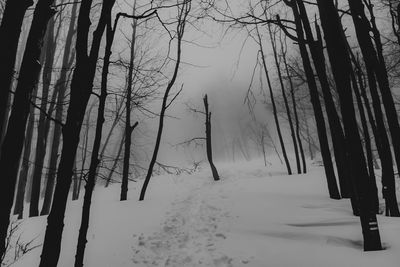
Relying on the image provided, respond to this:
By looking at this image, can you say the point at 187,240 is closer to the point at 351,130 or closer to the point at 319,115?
the point at 351,130

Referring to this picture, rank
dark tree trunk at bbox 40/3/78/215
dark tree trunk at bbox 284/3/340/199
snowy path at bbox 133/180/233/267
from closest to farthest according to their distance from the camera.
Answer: snowy path at bbox 133/180/233/267, dark tree trunk at bbox 284/3/340/199, dark tree trunk at bbox 40/3/78/215

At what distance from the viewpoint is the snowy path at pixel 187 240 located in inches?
202

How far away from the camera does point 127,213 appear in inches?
302

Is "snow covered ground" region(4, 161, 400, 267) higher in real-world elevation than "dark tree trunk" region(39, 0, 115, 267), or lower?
lower

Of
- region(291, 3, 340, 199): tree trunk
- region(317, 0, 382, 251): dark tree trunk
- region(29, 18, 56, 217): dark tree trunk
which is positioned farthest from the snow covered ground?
region(29, 18, 56, 217): dark tree trunk

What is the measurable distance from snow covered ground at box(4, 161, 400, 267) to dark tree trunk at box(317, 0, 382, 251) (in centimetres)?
30

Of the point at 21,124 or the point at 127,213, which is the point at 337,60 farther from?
the point at 127,213

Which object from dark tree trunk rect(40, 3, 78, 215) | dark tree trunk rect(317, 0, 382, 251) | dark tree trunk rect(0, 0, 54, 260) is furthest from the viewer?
dark tree trunk rect(40, 3, 78, 215)

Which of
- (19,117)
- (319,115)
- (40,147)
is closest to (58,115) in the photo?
(40,147)

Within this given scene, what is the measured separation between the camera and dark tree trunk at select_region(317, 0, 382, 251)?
3436 mm

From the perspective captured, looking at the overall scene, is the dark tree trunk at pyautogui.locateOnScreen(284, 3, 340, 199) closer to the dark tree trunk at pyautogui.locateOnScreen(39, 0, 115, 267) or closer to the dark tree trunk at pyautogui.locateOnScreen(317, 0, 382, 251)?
the dark tree trunk at pyautogui.locateOnScreen(317, 0, 382, 251)

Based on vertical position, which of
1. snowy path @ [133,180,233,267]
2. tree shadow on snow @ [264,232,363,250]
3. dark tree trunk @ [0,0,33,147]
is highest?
dark tree trunk @ [0,0,33,147]

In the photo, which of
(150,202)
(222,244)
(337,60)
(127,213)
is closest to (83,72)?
(337,60)

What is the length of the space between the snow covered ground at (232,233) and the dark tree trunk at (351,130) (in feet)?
0.97
